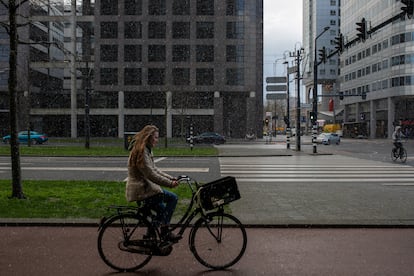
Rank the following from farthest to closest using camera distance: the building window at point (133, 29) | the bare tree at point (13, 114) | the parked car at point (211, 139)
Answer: the building window at point (133, 29)
the parked car at point (211, 139)
the bare tree at point (13, 114)

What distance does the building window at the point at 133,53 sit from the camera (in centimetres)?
6134

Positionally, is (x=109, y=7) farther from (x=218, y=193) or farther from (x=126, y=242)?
(x=218, y=193)

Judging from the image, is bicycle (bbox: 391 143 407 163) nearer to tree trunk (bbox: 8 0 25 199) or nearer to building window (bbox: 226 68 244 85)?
tree trunk (bbox: 8 0 25 199)

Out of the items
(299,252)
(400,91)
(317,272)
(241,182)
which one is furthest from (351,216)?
(400,91)

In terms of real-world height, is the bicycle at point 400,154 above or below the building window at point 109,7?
below

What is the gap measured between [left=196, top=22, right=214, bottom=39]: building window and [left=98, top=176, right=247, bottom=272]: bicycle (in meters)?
58.3

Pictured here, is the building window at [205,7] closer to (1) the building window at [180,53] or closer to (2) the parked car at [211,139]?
(1) the building window at [180,53]

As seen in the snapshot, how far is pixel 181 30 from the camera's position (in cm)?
6166

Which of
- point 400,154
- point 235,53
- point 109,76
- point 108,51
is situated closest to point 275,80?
point 400,154

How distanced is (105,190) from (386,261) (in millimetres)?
6692

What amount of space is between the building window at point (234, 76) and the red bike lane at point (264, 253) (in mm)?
55658

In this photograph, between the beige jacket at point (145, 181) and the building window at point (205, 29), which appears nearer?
the beige jacket at point (145, 181)

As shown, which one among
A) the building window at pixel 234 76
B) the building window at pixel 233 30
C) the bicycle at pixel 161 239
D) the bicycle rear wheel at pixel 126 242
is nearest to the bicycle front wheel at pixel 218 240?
the bicycle at pixel 161 239

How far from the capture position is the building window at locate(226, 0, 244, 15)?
202 feet
